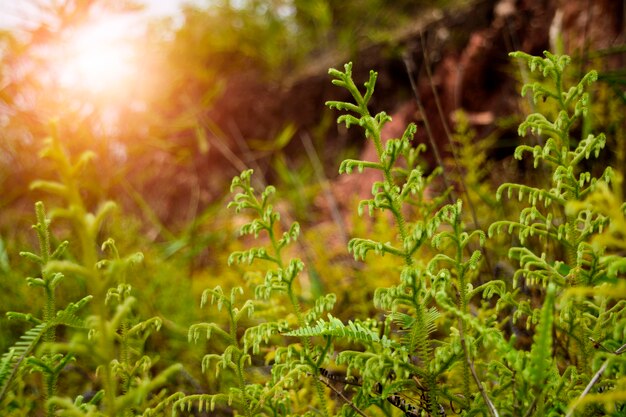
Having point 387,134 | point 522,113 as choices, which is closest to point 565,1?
point 522,113

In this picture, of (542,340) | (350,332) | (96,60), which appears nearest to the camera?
(542,340)

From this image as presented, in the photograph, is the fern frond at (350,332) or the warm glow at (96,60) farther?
the warm glow at (96,60)

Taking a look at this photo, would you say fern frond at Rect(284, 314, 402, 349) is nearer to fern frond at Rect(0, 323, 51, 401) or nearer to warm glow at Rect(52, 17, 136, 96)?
fern frond at Rect(0, 323, 51, 401)

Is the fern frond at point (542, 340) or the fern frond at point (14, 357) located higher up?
the fern frond at point (14, 357)

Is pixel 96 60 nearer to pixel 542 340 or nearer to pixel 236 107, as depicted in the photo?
pixel 236 107

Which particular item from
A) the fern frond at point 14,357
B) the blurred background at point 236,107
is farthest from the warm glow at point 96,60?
the fern frond at point 14,357

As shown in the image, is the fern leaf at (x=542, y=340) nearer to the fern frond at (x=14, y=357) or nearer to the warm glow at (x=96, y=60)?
the fern frond at (x=14, y=357)

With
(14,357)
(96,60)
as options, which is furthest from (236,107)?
(14,357)

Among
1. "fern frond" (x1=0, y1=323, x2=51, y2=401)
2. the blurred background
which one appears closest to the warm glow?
the blurred background

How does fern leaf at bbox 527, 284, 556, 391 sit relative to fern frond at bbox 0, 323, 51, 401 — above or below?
below

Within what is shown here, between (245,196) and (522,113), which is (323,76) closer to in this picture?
(522,113)

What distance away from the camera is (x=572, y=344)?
100 centimetres

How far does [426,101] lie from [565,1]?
84 cm

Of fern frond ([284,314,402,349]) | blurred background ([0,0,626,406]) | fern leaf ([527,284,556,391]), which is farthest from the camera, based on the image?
blurred background ([0,0,626,406])
